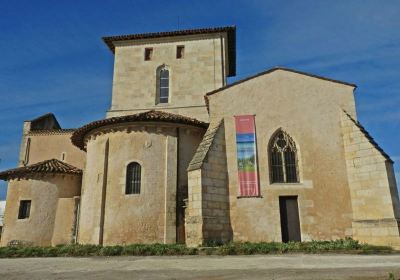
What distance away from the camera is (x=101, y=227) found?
1564cm

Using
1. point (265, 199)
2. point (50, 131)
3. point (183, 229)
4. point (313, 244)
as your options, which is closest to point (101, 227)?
point (183, 229)

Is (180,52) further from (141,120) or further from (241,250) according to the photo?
(241,250)

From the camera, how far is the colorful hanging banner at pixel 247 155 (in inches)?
595

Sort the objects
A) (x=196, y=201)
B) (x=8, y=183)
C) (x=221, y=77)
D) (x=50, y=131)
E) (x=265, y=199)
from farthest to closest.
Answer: (x=50, y=131), (x=221, y=77), (x=8, y=183), (x=265, y=199), (x=196, y=201)

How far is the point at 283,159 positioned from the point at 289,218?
2.70m

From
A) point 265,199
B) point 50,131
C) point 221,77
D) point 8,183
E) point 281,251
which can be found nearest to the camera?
point 281,251

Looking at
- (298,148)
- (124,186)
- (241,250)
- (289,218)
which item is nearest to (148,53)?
(124,186)

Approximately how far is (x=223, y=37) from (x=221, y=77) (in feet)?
10.5

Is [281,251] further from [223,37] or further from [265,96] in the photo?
[223,37]

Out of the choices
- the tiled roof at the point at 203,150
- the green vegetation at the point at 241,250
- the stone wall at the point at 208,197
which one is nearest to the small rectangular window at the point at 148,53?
the tiled roof at the point at 203,150

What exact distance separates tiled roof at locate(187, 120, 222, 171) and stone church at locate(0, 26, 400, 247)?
61mm

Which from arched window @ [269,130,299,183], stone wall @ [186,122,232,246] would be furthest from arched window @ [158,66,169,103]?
arched window @ [269,130,299,183]

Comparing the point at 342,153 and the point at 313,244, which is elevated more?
the point at 342,153

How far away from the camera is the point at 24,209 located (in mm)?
19156
